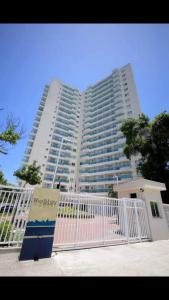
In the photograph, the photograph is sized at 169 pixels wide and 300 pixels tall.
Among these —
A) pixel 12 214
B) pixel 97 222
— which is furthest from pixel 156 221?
pixel 12 214

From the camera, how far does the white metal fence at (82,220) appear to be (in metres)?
4.45

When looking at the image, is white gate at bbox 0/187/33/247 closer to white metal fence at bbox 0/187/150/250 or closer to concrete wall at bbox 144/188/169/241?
white metal fence at bbox 0/187/150/250

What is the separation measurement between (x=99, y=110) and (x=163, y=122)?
4132 cm

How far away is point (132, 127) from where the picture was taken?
2202cm

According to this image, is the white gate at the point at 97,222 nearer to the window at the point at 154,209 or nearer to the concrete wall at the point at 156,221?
the concrete wall at the point at 156,221

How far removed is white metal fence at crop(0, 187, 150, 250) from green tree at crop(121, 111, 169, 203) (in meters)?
10.3

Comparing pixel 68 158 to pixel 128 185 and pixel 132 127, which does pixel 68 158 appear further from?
pixel 128 185

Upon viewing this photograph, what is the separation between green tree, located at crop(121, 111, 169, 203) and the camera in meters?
16.9

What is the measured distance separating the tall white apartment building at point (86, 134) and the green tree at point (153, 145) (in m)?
19.9

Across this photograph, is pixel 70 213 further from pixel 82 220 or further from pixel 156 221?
pixel 156 221
